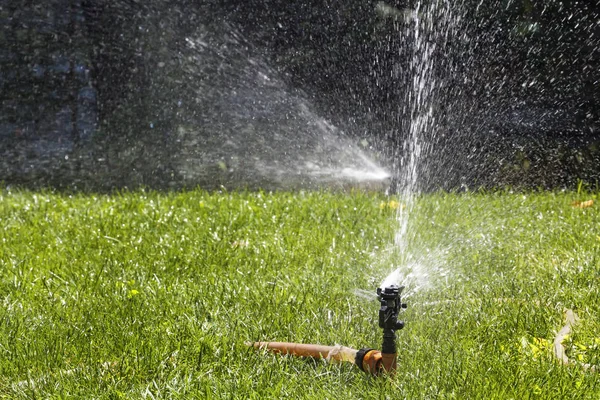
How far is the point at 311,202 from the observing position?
4.40 m

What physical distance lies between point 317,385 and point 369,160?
4336mm

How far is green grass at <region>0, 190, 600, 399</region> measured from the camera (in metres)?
2.07

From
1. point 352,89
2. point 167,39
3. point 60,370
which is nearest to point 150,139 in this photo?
point 167,39

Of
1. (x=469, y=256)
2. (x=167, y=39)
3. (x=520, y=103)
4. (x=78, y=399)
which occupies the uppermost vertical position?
(x=167, y=39)

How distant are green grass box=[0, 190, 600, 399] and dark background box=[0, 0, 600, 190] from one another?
1.36 meters

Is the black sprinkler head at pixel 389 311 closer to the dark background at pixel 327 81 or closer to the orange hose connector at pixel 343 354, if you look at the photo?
the orange hose connector at pixel 343 354

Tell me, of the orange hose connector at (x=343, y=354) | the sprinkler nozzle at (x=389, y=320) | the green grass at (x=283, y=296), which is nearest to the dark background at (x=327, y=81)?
the green grass at (x=283, y=296)

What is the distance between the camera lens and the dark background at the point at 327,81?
5.84 meters

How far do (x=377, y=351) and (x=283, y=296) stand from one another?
0.67 m

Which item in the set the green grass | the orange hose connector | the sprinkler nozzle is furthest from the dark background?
the sprinkler nozzle

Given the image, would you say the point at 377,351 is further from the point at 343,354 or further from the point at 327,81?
the point at 327,81

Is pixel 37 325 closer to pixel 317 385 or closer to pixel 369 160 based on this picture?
pixel 317 385

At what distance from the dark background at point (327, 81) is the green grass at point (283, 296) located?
53.4 inches

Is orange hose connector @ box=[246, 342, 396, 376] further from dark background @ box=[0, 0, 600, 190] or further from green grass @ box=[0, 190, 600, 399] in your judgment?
dark background @ box=[0, 0, 600, 190]
